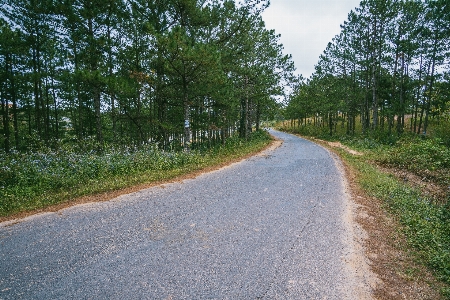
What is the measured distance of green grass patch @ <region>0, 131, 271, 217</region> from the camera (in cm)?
645

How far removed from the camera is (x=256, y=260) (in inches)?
149

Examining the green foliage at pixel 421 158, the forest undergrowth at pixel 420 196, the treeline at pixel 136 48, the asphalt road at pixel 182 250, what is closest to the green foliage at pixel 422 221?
the forest undergrowth at pixel 420 196

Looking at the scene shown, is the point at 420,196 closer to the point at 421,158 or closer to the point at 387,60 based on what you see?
the point at 421,158

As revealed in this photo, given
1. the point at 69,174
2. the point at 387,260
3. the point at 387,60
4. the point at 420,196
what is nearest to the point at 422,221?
the point at 387,260

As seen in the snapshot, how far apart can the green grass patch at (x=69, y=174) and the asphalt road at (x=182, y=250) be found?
1.17m

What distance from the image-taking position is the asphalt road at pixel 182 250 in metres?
3.13

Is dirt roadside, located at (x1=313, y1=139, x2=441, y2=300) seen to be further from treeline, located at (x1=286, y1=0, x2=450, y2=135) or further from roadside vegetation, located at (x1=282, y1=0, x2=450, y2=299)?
treeline, located at (x1=286, y1=0, x2=450, y2=135)

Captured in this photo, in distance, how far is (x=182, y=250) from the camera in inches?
159

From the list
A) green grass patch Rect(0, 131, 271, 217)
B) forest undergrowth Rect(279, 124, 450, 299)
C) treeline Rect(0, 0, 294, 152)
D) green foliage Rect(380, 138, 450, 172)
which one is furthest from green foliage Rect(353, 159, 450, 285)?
treeline Rect(0, 0, 294, 152)

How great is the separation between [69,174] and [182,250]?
6.10 meters

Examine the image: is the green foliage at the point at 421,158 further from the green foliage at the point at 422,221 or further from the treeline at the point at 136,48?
the treeline at the point at 136,48

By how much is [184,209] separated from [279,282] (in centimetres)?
309

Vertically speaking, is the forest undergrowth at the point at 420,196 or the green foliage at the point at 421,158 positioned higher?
the green foliage at the point at 421,158

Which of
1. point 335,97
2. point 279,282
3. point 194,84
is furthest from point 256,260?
point 335,97
